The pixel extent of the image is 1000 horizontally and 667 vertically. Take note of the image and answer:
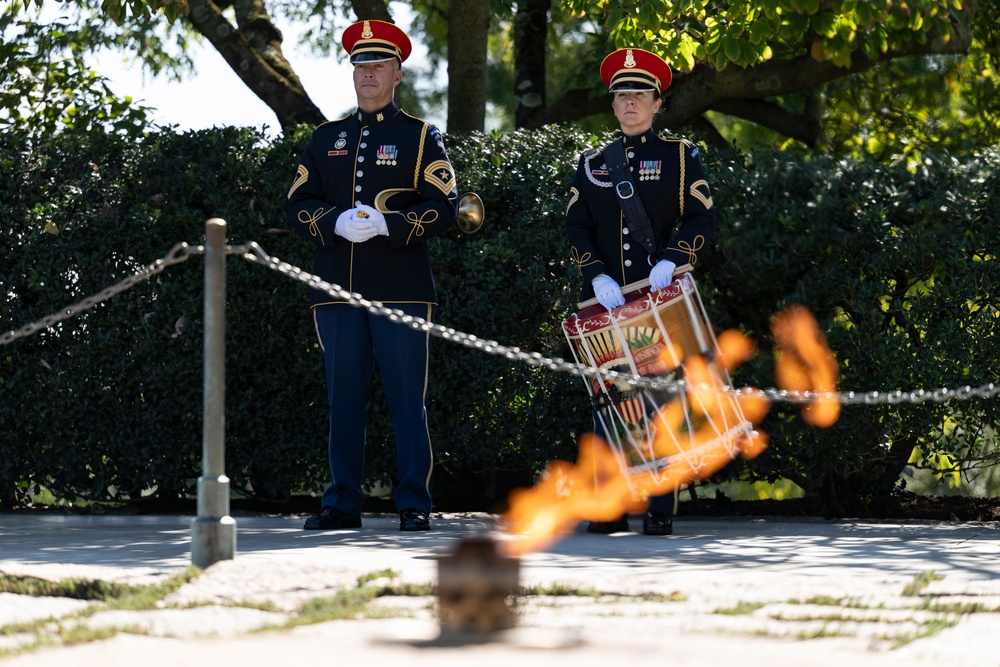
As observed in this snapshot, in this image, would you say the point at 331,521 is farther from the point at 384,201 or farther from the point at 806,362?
the point at 806,362

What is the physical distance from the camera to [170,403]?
7.76m

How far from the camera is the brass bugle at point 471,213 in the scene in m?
7.50

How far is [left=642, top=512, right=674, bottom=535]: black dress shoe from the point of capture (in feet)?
22.2

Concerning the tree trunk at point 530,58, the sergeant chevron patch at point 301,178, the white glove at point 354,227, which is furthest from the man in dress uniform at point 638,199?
the tree trunk at point 530,58

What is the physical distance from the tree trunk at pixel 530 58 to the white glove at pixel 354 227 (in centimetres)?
593

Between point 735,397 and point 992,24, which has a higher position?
point 992,24

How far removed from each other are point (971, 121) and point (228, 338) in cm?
1190

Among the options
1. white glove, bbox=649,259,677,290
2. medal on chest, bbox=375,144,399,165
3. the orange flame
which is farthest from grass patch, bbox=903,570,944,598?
medal on chest, bbox=375,144,399,165

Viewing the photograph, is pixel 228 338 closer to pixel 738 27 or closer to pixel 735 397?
pixel 735 397

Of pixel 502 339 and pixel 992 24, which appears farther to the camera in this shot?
pixel 992 24

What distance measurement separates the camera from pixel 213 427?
489cm

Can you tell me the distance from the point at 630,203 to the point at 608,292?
55 cm

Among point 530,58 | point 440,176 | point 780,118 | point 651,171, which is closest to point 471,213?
point 440,176

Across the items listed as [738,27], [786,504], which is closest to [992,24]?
[738,27]
